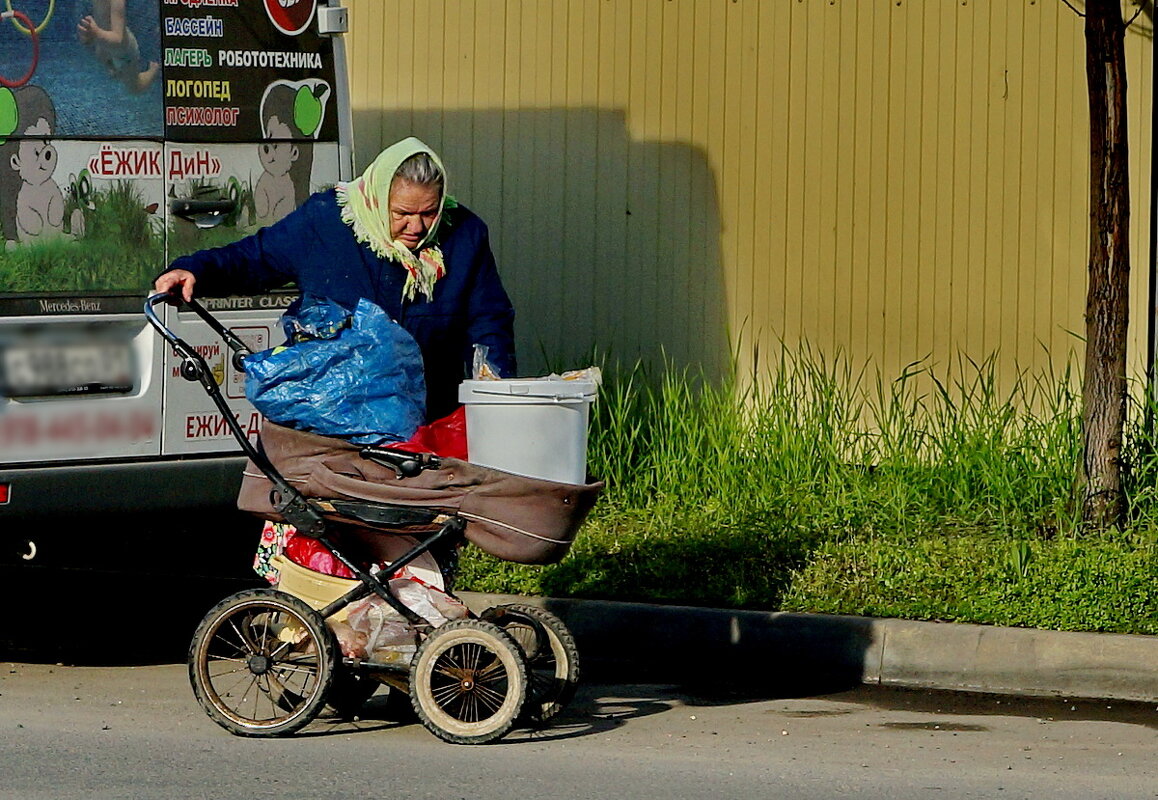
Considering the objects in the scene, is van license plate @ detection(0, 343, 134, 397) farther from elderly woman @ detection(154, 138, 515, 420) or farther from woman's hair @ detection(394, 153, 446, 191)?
woman's hair @ detection(394, 153, 446, 191)

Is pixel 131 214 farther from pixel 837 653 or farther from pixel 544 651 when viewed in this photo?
pixel 837 653

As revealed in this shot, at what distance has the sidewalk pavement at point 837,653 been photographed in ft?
22.1

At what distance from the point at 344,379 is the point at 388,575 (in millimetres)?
587

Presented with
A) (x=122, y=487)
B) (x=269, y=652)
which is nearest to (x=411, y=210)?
(x=269, y=652)

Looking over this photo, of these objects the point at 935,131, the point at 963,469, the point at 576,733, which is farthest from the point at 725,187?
the point at 576,733

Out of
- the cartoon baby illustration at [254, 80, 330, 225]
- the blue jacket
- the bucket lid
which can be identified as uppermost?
the cartoon baby illustration at [254, 80, 330, 225]

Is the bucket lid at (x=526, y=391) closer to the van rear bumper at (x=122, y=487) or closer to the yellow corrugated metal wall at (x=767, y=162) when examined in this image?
the van rear bumper at (x=122, y=487)

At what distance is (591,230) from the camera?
10.2m

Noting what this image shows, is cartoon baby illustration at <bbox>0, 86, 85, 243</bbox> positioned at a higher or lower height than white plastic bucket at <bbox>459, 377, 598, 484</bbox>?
higher

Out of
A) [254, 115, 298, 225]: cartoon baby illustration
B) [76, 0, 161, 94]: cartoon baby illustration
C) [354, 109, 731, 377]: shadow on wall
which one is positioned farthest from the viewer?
[354, 109, 731, 377]: shadow on wall

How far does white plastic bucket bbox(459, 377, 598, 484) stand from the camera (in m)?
5.62

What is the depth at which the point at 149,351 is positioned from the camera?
264 inches

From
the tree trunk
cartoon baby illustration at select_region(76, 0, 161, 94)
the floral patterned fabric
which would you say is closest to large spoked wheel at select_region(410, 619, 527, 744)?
the floral patterned fabric

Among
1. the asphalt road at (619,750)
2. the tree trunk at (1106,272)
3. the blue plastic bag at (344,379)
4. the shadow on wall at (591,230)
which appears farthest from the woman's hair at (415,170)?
the shadow on wall at (591,230)
